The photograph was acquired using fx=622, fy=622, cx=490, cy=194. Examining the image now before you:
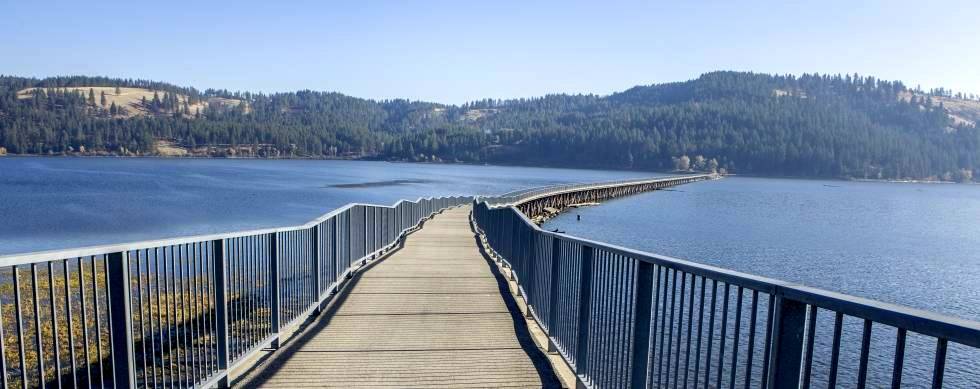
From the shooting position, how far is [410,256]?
1488 cm

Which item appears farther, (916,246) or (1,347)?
(916,246)

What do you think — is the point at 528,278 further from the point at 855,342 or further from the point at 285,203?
the point at 285,203

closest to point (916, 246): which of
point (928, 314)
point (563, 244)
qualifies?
point (563, 244)

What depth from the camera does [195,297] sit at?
216 inches

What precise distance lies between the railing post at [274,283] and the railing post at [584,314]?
316 cm

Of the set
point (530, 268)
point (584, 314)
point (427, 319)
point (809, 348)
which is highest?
point (809, 348)

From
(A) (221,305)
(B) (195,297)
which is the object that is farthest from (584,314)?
(B) (195,297)

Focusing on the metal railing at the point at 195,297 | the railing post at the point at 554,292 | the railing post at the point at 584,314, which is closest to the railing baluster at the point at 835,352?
the railing post at the point at 584,314

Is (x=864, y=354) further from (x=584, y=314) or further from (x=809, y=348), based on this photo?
(x=584, y=314)

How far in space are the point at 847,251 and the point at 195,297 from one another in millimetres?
38455

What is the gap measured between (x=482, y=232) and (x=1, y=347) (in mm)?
19321

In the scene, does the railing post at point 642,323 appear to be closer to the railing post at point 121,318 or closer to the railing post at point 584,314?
the railing post at point 584,314

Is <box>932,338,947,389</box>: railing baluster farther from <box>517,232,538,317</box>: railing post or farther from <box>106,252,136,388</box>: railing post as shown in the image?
<box>517,232,538,317</box>: railing post

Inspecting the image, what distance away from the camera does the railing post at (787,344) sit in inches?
104
